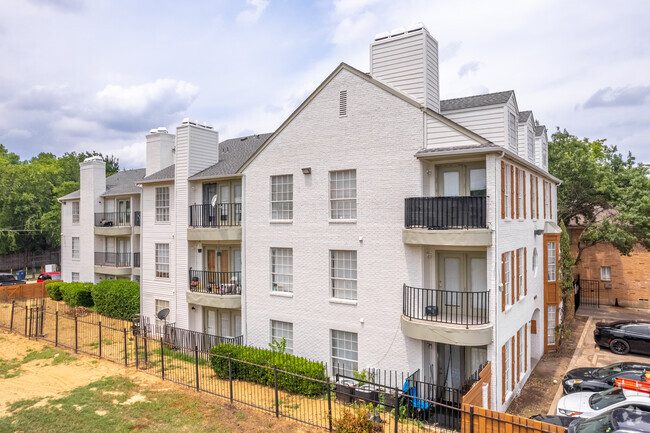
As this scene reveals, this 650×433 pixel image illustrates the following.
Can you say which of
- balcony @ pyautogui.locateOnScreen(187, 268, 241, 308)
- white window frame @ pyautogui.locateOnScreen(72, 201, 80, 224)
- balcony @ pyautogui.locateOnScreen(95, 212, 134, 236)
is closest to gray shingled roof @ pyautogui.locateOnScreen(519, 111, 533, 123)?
balcony @ pyautogui.locateOnScreen(187, 268, 241, 308)

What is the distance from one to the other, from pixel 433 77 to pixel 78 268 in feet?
99.8

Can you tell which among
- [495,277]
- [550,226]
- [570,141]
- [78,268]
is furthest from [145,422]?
[570,141]

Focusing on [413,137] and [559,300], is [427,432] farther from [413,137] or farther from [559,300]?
[559,300]

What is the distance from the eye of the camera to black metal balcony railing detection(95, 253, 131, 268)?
2927 cm

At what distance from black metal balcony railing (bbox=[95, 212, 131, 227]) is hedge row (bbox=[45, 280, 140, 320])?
4288 mm

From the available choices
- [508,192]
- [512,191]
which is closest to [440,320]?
[508,192]

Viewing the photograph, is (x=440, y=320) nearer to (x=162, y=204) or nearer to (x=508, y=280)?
(x=508, y=280)

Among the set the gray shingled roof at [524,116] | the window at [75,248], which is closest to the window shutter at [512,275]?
the gray shingled roof at [524,116]

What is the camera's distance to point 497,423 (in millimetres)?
10008

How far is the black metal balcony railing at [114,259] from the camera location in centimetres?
2927

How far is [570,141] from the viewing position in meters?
30.5

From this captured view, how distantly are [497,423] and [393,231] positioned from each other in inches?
261

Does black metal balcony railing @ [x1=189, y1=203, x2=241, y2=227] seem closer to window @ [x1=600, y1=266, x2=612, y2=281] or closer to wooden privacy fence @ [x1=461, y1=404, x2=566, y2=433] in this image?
wooden privacy fence @ [x1=461, y1=404, x2=566, y2=433]

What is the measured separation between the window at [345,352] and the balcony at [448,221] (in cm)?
453
